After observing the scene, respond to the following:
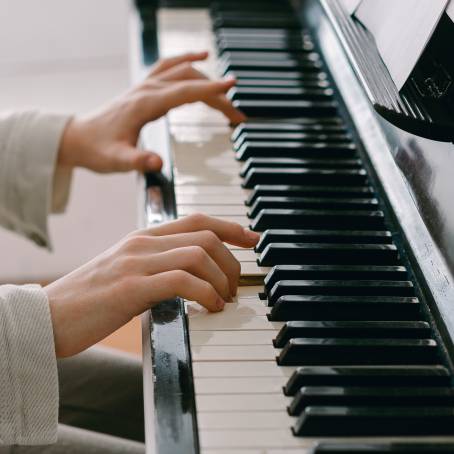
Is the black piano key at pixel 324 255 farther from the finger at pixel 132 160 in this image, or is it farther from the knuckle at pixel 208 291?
the finger at pixel 132 160

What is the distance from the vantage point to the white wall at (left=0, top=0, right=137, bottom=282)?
7.42ft

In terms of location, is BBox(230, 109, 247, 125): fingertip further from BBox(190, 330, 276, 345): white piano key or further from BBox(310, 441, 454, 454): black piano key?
BBox(310, 441, 454, 454): black piano key

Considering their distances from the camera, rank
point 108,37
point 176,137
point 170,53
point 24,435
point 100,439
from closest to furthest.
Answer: point 24,435, point 100,439, point 176,137, point 170,53, point 108,37

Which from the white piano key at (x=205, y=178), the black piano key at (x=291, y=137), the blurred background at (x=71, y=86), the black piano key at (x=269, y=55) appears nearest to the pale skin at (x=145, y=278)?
the white piano key at (x=205, y=178)

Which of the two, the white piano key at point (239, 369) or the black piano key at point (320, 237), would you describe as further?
the black piano key at point (320, 237)

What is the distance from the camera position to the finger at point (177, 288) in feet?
3.12

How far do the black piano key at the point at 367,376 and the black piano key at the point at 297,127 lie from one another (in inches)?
22.9

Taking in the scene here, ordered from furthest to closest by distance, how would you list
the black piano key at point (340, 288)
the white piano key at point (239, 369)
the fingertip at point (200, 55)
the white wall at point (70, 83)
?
the white wall at point (70, 83), the fingertip at point (200, 55), the black piano key at point (340, 288), the white piano key at point (239, 369)

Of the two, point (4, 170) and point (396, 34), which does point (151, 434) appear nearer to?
point (396, 34)

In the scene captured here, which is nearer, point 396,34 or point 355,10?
point 396,34

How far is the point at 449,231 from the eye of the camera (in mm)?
995

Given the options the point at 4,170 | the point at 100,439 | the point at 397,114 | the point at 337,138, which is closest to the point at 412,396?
the point at 397,114

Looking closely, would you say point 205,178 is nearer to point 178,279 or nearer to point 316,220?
point 316,220

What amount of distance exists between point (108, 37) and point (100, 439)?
1741 mm
